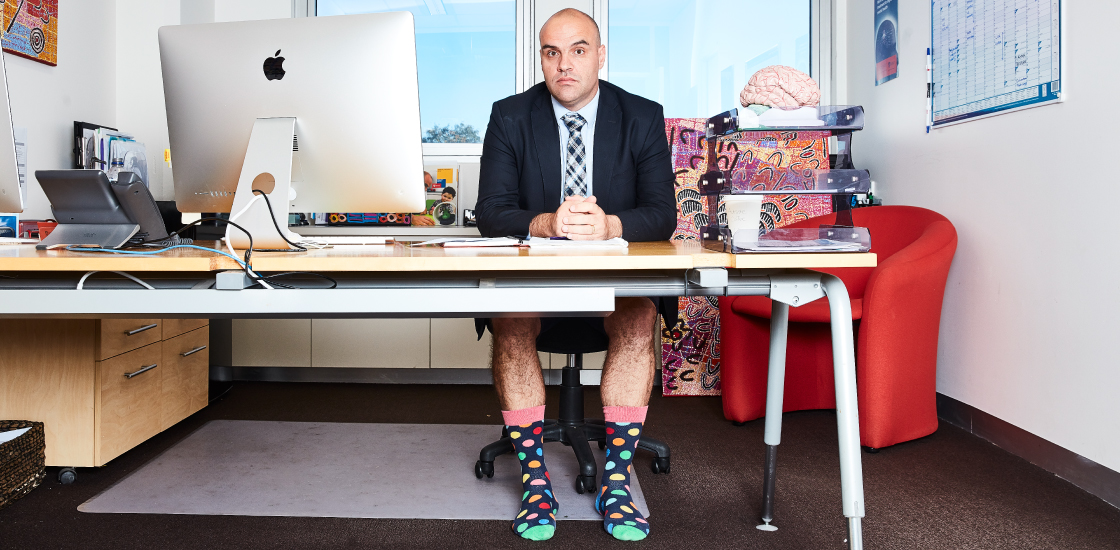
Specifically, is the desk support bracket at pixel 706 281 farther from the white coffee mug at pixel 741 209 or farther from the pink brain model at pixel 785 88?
the pink brain model at pixel 785 88

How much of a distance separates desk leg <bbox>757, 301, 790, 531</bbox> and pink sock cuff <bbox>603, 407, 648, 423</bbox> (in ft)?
0.94

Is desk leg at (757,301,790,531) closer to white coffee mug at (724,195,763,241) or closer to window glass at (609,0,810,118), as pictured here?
white coffee mug at (724,195,763,241)

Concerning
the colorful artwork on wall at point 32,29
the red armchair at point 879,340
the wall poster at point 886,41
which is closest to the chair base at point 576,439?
the red armchair at point 879,340

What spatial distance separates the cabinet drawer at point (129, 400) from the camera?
1924 millimetres

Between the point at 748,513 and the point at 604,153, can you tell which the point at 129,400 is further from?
the point at 748,513

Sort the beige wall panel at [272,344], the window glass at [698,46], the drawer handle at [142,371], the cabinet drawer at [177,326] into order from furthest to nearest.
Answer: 1. the window glass at [698,46]
2. the beige wall panel at [272,344]
3. the cabinet drawer at [177,326]
4. the drawer handle at [142,371]

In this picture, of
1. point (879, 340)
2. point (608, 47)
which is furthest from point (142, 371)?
point (608, 47)

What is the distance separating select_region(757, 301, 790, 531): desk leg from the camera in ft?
4.82

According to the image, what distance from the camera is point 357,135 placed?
1286mm

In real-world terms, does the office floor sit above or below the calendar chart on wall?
below

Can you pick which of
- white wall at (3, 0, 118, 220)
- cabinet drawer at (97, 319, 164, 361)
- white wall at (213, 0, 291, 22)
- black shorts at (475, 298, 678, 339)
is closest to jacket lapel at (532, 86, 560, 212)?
black shorts at (475, 298, 678, 339)

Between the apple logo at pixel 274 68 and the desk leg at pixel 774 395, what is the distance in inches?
42.7

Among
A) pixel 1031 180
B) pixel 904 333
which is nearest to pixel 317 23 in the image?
pixel 904 333

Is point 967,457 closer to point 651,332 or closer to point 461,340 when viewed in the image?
point 651,332
